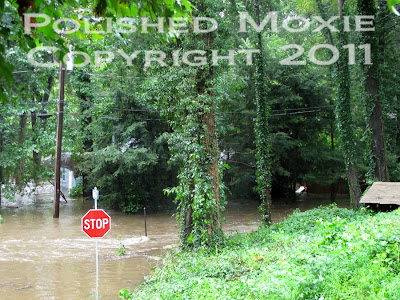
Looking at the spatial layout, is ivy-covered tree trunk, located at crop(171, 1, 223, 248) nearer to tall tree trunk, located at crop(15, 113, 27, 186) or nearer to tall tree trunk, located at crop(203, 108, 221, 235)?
tall tree trunk, located at crop(203, 108, 221, 235)

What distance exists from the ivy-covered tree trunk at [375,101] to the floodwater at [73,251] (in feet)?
18.5

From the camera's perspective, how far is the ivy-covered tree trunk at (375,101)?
16484 millimetres

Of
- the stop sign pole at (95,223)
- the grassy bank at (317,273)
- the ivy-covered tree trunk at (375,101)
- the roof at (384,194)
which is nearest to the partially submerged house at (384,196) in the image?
the roof at (384,194)

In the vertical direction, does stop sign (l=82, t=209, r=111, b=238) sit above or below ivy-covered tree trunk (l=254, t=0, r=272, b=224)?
below

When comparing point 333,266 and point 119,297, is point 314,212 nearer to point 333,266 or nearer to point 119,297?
point 119,297

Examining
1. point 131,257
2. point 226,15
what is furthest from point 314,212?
point 226,15

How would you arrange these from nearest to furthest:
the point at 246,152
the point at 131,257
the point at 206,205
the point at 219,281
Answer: the point at 219,281 < the point at 206,205 < the point at 131,257 < the point at 246,152

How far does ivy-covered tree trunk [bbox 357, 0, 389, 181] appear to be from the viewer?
649 inches

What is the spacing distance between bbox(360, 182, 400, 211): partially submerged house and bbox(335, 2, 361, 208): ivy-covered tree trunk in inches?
239

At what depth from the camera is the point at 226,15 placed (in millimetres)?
15422

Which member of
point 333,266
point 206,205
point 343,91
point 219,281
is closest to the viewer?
point 333,266

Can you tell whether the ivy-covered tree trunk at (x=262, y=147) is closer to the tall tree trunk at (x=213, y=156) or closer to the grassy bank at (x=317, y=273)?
the tall tree trunk at (x=213, y=156)

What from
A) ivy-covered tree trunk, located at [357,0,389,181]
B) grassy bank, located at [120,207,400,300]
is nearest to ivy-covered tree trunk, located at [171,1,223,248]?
grassy bank, located at [120,207,400,300]

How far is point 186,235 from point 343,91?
9.34 meters
